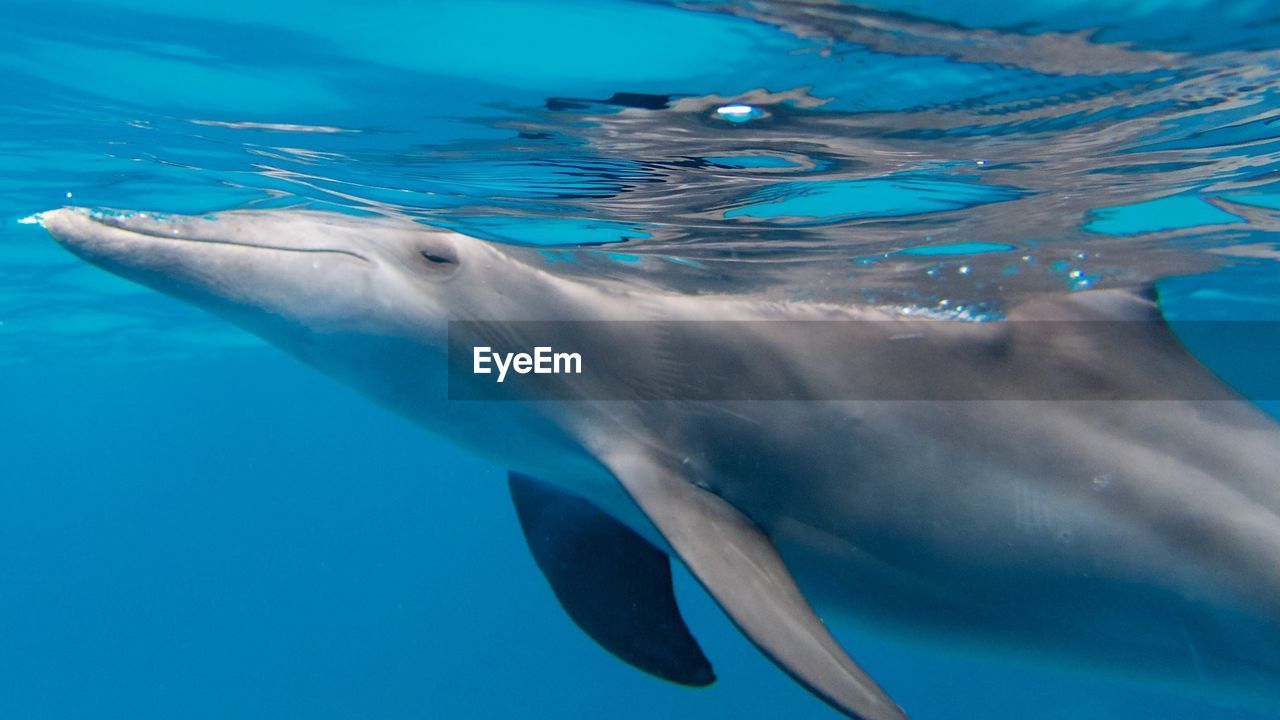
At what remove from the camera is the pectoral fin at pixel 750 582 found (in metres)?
3.38

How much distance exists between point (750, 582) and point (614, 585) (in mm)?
1499

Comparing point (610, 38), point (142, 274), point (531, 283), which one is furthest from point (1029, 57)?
point (142, 274)

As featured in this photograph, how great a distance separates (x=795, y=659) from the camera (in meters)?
3.40

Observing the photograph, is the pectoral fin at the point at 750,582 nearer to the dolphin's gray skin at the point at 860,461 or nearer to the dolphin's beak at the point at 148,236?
the dolphin's gray skin at the point at 860,461

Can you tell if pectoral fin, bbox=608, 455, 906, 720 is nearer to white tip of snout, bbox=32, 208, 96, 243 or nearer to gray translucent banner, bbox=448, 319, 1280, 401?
gray translucent banner, bbox=448, 319, 1280, 401

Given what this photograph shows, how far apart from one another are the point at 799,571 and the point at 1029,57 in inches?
130

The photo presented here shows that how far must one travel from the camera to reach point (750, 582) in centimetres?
370

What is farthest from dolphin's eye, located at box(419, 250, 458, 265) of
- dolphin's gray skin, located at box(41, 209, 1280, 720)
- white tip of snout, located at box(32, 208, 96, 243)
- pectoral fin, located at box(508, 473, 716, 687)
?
white tip of snout, located at box(32, 208, 96, 243)

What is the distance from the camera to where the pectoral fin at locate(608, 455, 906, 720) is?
3.38 m

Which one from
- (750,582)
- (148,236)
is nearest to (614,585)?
(750,582)

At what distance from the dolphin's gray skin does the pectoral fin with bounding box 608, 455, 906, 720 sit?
21 millimetres

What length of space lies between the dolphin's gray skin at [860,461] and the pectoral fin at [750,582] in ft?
0.07

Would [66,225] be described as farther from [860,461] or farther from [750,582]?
[860,461]

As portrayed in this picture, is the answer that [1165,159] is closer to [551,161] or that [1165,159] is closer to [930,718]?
[551,161]
